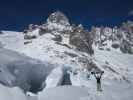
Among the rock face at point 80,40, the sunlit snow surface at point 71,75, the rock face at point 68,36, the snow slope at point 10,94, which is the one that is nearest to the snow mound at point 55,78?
the sunlit snow surface at point 71,75

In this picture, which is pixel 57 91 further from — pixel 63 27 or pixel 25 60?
pixel 63 27

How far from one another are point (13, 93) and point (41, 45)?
127619 mm

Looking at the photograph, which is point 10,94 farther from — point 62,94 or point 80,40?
point 80,40

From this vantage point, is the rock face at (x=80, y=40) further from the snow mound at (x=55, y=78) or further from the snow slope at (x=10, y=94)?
the snow slope at (x=10, y=94)

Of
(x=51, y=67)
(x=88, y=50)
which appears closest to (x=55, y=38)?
(x=88, y=50)

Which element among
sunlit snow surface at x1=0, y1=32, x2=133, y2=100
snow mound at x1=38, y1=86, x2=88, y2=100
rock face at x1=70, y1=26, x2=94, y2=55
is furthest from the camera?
rock face at x1=70, y1=26, x2=94, y2=55

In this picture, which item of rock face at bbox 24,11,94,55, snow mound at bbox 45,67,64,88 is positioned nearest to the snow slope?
snow mound at bbox 45,67,64,88

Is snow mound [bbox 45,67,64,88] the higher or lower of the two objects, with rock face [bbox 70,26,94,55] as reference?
lower

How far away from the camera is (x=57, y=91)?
1670cm

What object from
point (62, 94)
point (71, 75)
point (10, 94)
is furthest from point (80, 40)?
point (10, 94)

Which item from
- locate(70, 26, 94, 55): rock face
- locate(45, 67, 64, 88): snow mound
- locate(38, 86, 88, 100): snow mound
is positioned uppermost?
locate(70, 26, 94, 55): rock face

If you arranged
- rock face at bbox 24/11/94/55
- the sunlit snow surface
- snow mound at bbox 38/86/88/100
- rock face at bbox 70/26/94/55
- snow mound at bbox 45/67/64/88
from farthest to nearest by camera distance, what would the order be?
1. rock face at bbox 70/26/94/55
2. rock face at bbox 24/11/94/55
3. snow mound at bbox 45/67/64/88
4. the sunlit snow surface
5. snow mound at bbox 38/86/88/100

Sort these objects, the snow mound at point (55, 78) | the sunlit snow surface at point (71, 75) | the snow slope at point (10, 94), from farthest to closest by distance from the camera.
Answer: the snow mound at point (55, 78) < the sunlit snow surface at point (71, 75) < the snow slope at point (10, 94)

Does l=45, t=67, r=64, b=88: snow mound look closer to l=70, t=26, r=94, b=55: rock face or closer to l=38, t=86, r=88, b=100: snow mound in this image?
l=38, t=86, r=88, b=100: snow mound
